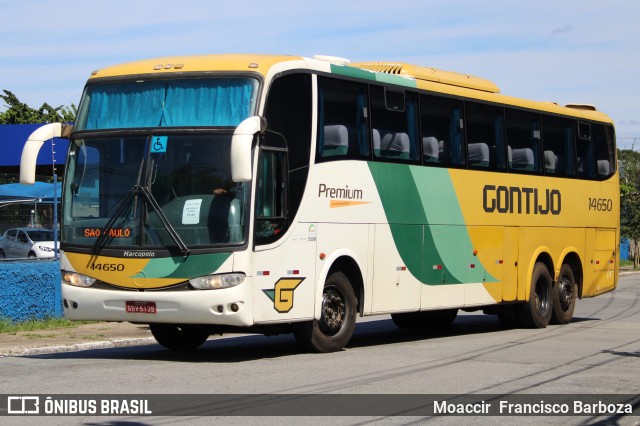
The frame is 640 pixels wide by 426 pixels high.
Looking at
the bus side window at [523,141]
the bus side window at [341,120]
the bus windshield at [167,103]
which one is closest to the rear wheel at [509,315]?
the bus side window at [523,141]

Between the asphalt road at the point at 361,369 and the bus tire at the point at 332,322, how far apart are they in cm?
23

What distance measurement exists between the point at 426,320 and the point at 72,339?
6.56 m

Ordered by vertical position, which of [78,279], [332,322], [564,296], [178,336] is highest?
[78,279]

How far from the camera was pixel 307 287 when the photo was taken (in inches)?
562

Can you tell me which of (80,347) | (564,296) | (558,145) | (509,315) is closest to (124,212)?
(80,347)

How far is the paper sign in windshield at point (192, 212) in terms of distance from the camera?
13.2m

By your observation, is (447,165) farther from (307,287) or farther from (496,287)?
(307,287)

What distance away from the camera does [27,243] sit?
966 inches

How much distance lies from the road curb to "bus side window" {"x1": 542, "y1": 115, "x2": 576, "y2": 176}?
26.8ft

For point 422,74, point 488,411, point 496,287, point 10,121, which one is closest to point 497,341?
point 496,287

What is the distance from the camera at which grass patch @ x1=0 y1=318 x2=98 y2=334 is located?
60.6ft

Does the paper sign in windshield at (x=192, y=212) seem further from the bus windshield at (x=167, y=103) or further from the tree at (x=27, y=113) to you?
the tree at (x=27, y=113)

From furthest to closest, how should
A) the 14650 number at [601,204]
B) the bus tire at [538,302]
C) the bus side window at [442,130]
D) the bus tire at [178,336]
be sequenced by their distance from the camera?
1. the 14650 number at [601,204]
2. the bus tire at [538,302]
3. the bus side window at [442,130]
4. the bus tire at [178,336]

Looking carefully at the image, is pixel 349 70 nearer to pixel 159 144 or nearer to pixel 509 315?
pixel 159 144
